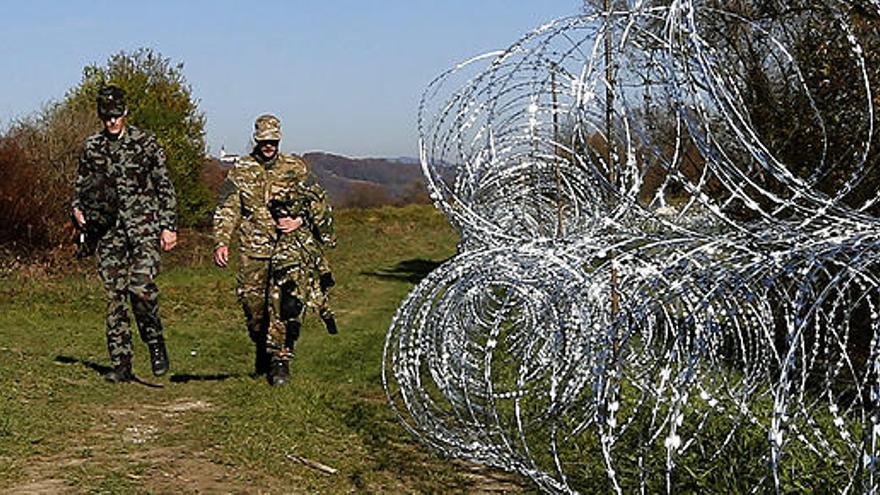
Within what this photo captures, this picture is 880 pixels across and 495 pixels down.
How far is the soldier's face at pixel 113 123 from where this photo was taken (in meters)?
7.62

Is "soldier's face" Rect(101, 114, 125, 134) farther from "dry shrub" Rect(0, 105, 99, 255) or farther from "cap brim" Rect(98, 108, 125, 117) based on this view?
"dry shrub" Rect(0, 105, 99, 255)

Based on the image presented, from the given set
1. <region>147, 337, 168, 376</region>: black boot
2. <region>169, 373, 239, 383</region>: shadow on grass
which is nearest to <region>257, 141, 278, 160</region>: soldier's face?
<region>147, 337, 168, 376</region>: black boot

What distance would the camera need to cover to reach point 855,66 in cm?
1023

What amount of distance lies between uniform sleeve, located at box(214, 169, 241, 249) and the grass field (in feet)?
3.35

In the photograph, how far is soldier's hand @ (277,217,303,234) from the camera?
304 inches

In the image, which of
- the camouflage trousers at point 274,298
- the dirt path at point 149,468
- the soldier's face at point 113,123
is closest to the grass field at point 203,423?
the dirt path at point 149,468

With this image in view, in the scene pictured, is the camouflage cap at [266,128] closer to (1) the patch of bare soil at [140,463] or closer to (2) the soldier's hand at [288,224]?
(2) the soldier's hand at [288,224]

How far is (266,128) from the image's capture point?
768cm

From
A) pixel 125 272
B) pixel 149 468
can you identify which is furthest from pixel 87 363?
pixel 149 468

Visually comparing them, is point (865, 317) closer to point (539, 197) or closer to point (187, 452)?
point (539, 197)

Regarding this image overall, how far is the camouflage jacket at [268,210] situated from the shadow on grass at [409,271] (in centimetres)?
1330

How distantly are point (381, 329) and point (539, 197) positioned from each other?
3.49 meters

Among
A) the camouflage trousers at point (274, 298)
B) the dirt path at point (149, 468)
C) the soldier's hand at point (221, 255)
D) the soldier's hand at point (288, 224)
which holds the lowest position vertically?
the dirt path at point (149, 468)

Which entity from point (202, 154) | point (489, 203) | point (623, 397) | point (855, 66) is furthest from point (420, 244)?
point (623, 397)
